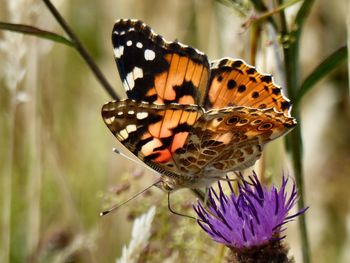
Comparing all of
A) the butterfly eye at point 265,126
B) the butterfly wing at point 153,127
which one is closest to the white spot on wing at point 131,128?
the butterfly wing at point 153,127

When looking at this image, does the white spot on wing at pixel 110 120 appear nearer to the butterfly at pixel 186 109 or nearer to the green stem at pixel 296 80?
the butterfly at pixel 186 109

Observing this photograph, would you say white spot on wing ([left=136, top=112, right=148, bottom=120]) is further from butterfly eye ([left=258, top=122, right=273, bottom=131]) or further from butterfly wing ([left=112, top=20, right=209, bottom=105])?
butterfly eye ([left=258, top=122, right=273, bottom=131])

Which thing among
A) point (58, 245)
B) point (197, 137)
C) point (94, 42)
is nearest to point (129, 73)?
point (197, 137)

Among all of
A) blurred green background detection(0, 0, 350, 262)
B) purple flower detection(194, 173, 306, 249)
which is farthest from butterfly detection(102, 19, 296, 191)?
blurred green background detection(0, 0, 350, 262)

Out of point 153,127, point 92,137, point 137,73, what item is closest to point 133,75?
point 137,73

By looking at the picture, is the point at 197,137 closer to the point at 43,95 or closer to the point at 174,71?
the point at 174,71

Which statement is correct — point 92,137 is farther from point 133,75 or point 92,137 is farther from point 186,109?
point 186,109
